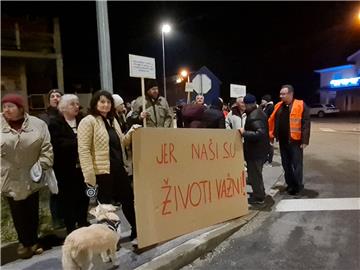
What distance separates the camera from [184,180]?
4926 millimetres

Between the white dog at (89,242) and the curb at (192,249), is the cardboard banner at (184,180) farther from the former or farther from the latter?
A: the white dog at (89,242)

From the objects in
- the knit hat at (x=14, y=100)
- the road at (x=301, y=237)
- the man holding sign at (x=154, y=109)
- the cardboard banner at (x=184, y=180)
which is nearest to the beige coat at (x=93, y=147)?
the cardboard banner at (x=184, y=180)

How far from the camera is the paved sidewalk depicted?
4094mm

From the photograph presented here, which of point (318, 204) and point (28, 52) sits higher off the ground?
point (28, 52)

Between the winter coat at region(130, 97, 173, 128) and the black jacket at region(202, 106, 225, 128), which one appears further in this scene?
the black jacket at region(202, 106, 225, 128)

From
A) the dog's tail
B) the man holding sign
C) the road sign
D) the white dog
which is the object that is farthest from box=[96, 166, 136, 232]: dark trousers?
the road sign

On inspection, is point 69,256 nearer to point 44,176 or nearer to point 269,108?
point 44,176

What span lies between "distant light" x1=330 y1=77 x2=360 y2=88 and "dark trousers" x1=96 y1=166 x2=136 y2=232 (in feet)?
133

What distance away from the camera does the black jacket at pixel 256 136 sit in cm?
592

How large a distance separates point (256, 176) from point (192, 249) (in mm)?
2187

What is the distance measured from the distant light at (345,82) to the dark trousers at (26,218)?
41.3 m

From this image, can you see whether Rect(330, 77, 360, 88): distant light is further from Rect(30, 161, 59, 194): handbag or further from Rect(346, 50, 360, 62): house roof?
Rect(30, 161, 59, 194): handbag

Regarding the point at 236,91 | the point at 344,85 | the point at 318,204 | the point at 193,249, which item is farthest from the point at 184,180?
the point at 344,85

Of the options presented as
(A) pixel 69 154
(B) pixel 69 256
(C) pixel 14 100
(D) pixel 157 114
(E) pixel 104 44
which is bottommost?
(B) pixel 69 256
